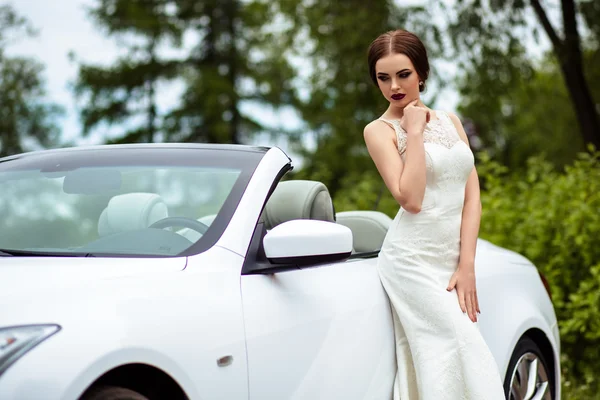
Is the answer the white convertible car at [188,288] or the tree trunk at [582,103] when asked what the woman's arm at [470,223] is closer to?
the white convertible car at [188,288]

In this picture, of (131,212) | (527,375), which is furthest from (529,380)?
(131,212)

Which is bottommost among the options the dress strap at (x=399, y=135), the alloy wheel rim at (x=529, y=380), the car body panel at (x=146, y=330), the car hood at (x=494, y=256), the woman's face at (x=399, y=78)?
the alloy wheel rim at (x=529, y=380)

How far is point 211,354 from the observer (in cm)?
252

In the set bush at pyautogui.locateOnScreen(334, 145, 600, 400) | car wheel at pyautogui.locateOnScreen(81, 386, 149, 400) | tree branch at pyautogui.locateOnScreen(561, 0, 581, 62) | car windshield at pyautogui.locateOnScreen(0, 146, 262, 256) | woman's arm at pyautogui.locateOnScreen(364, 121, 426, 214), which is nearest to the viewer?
car wheel at pyautogui.locateOnScreen(81, 386, 149, 400)

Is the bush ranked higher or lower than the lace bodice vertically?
lower

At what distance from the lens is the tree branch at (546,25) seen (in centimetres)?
1505

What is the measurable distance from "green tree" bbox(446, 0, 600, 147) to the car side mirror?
1288 centimetres

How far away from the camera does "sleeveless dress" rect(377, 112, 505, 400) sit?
332cm

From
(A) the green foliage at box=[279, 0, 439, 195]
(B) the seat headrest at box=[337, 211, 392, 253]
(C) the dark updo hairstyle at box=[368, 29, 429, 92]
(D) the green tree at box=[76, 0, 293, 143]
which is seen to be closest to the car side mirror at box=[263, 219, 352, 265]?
(C) the dark updo hairstyle at box=[368, 29, 429, 92]

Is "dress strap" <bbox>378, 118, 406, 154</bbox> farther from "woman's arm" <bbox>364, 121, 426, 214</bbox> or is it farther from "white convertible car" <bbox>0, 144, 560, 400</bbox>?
"white convertible car" <bbox>0, 144, 560, 400</bbox>

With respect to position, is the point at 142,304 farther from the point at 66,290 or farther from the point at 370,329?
the point at 370,329

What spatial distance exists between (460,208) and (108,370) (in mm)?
1804

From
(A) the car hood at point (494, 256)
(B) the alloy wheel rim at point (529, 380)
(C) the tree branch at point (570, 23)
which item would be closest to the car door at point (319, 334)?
(A) the car hood at point (494, 256)

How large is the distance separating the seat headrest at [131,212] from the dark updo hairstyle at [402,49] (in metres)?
1.09
